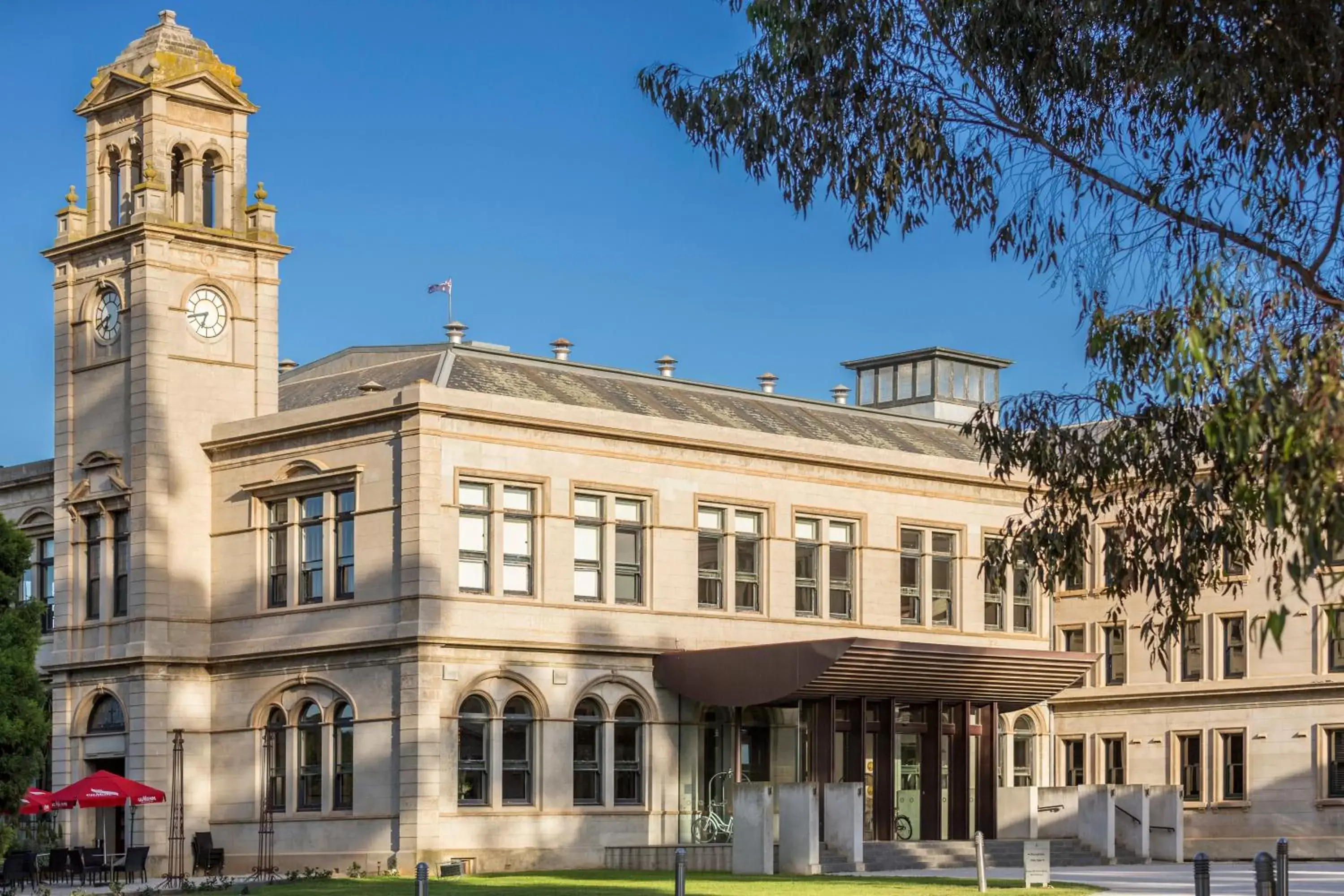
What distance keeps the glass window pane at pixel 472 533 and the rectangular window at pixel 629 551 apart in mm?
3276

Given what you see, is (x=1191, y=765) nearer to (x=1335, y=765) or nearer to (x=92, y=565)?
(x=1335, y=765)

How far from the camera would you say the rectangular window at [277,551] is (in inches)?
1795

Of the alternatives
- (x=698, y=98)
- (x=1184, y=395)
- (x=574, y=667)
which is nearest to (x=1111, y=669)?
(x=574, y=667)

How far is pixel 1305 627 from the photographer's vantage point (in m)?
53.1

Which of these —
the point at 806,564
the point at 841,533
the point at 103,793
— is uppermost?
the point at 841,533

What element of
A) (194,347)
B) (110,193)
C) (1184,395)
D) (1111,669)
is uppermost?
(110,193)

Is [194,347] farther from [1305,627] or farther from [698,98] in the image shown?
[1305,627]

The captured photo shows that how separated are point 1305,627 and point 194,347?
88.5 feet

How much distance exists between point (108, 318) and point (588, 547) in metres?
11.8

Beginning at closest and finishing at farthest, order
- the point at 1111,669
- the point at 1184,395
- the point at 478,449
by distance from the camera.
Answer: the point at 1184,395, the point at 478,449, the point at 1111,669

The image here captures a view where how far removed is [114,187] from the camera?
49.2 m

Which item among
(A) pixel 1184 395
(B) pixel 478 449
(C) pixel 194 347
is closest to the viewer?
(A) pixel 1184 395

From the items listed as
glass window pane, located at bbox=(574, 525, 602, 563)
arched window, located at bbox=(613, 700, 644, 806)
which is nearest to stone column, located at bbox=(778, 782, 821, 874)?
arched window, located at bbox=(613, 700, 644, 806)

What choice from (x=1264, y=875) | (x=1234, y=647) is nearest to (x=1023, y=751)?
(x=1234, y=647)
